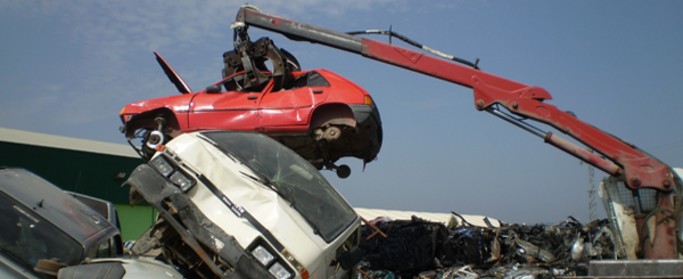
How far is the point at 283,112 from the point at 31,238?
16.1ft

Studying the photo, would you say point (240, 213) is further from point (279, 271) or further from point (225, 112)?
point (225, 112)

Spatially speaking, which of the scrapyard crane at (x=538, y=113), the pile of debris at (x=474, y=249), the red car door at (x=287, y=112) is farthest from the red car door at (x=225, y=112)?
the pile of debris at (x=474, y=249)

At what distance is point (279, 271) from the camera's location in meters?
4.34

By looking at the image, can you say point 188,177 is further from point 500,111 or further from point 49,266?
point 500,111

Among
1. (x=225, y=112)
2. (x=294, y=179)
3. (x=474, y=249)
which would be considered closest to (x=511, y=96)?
(x=474, y=249)

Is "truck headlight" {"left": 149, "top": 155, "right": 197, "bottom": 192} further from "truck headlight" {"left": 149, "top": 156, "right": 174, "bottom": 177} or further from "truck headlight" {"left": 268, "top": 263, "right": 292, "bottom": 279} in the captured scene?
"truck headlight" {"left": 268, "top": 263, "right": 292, "bottom": 279}

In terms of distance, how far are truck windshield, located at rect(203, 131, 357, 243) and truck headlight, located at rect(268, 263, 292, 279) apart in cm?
54

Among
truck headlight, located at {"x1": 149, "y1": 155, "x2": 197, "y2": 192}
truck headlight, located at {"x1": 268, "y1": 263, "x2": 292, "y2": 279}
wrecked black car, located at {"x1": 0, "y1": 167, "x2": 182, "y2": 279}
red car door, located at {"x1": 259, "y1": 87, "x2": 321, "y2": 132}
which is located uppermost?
red car door, located at {"x1": 259, "y1": 87, "x2": 321, "y2": 132}

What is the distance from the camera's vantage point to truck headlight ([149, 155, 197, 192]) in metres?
4.75

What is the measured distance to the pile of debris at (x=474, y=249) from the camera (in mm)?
9672

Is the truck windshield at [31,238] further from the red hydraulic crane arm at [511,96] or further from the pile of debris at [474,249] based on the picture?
the pile of debris at [474,249]

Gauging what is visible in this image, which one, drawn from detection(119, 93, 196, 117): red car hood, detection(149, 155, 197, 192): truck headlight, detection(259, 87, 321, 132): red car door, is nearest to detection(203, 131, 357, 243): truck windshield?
detection(149, 155, 197, 192): truck headlight

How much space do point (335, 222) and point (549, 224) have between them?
803 cm

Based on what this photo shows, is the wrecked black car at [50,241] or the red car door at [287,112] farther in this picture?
the red car door at [287,112]
